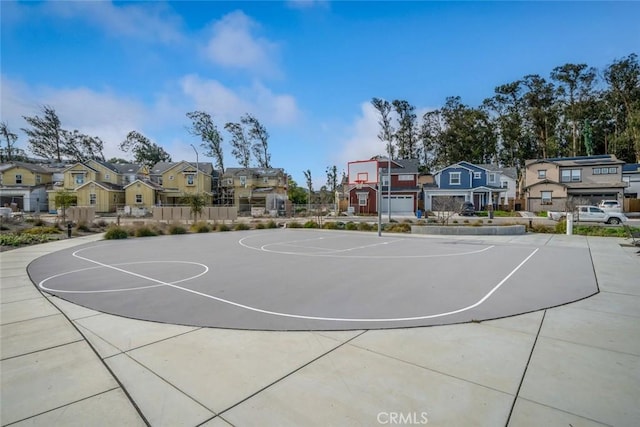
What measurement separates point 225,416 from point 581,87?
66.9 metres

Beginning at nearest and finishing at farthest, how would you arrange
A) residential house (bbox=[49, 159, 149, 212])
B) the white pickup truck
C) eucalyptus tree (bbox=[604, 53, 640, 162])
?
the white pickup truck
residential house (bbox=[49, 159, 149, 212])
eucalyptus tree (bbox=[604, 53, 640, 162])

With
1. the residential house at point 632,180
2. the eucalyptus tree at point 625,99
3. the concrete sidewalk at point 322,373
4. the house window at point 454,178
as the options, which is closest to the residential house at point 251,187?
the house window at point 454,178

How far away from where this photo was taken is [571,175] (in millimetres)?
39781

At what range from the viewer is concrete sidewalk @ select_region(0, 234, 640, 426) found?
269 cm

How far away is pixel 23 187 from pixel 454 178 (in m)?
57.9

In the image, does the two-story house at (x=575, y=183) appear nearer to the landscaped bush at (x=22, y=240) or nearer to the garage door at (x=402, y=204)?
the garage door at (x=402, y=204)

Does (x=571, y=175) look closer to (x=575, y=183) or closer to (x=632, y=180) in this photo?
(x=575, y=183)

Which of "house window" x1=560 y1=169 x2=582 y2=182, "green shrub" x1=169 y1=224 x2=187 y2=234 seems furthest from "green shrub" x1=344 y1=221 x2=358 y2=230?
"house window" x1=560 y1=169 x2=582 y2=182

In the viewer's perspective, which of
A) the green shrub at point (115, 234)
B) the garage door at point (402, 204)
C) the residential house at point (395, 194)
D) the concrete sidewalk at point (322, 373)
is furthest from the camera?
the garage door at point (402, 204)

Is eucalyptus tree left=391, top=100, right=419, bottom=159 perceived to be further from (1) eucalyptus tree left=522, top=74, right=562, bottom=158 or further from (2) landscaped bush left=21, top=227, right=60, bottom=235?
(2) landscaped bush left=21, top=227, right=60, bottom=235

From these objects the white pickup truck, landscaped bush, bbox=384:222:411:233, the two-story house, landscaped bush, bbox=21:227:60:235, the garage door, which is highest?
the two-story house

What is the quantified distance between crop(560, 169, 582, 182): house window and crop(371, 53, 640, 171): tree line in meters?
13.4

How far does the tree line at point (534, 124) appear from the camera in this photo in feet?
159

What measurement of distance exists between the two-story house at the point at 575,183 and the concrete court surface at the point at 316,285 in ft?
107
